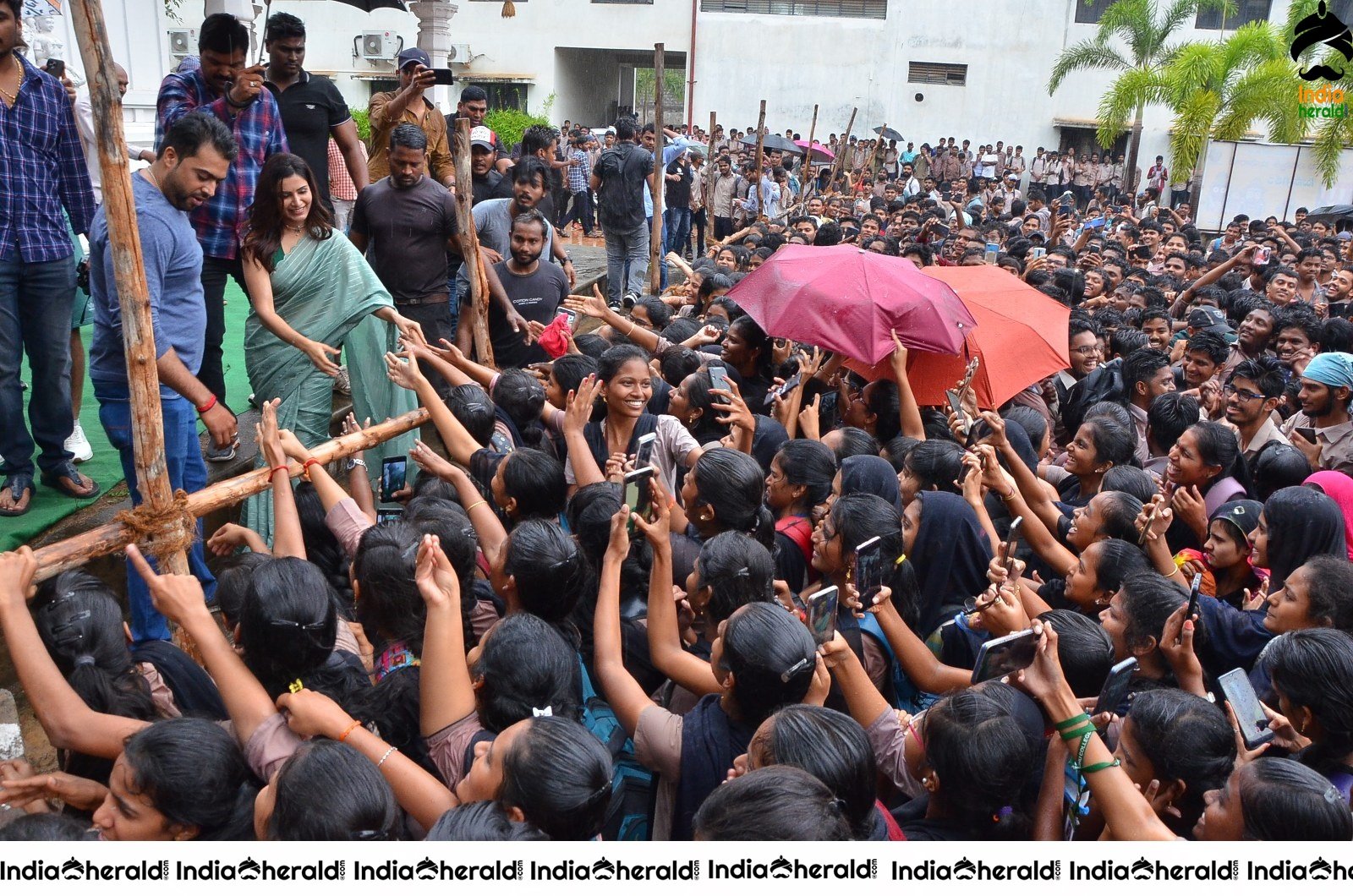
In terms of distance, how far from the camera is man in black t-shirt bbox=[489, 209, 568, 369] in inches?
247

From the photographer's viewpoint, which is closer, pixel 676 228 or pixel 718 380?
pixel 718 380

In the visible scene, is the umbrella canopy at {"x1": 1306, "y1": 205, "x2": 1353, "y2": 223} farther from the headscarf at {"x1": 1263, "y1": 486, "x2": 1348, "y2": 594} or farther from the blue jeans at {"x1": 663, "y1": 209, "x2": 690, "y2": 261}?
the headscarf at {"x1": 1263, "y1": 486, "x2": 1348, "y2": 594}

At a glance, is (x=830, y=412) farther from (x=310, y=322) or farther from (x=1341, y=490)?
(x=310, y=322)

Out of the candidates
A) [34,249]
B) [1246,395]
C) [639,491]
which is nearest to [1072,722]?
[639,491]

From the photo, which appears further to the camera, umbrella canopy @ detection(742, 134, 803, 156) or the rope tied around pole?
umbrella canopy @ detection(742, 134, 803, 156)

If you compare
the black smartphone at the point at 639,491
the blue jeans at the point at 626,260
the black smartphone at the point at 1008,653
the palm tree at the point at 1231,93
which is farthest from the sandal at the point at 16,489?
the palm tree at the point at 1231,93

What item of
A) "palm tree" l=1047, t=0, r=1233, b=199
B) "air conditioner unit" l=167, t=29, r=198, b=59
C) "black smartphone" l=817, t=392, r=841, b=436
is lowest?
"black smartphone" l=817, t=392, r=841, b=436

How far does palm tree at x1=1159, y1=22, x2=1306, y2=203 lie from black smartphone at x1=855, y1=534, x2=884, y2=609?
19320 mm

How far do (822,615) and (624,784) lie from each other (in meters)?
0.76

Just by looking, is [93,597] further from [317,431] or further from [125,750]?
[317,431]

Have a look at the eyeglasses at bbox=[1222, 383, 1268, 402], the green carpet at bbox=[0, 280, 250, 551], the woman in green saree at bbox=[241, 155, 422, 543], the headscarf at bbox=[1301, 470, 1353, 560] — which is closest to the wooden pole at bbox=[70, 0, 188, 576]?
the woman in green saree at bbox=[241, 155, 422, 543]

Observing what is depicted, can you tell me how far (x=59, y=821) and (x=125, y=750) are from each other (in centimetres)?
17

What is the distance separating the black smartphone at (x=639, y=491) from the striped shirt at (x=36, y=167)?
2939 mm

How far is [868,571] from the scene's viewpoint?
3004mm
